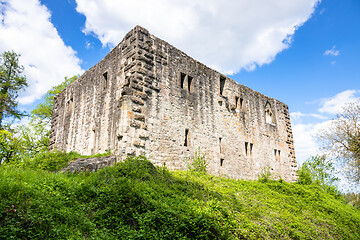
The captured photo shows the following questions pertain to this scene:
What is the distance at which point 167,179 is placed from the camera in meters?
8.46

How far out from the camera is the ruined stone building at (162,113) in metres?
10.5

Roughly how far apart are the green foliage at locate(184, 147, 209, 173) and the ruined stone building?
0.24 meters

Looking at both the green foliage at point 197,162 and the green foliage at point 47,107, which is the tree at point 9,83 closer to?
the green foliage at point 47,107

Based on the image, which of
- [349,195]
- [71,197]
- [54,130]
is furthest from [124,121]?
[349,195]

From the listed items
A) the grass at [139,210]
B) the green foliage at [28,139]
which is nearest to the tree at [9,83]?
the green foliage at [28,139]

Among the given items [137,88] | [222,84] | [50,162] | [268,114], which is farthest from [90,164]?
[268,114]

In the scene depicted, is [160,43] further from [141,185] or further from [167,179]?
[141,185]

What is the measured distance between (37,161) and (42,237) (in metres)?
7.02

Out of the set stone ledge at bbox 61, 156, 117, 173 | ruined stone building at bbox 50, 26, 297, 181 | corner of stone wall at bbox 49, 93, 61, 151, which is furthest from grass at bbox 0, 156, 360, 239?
corner of stone wall at bbox 49, 93, 61, 151

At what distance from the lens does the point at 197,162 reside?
39.5ft

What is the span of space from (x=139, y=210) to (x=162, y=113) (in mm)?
5745

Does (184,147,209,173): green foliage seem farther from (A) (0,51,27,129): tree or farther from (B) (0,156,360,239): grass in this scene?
(A) (0,51,27,129): tree

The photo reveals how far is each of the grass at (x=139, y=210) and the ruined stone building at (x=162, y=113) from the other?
165 centimetres

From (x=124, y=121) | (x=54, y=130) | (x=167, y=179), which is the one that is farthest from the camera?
(x=54, y=130)
